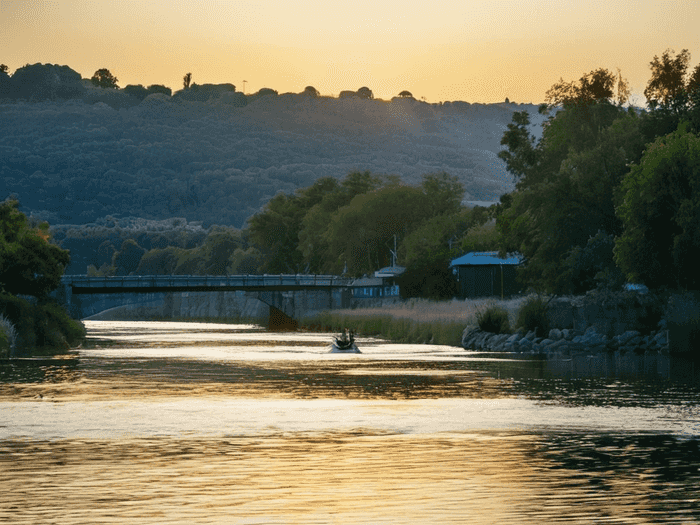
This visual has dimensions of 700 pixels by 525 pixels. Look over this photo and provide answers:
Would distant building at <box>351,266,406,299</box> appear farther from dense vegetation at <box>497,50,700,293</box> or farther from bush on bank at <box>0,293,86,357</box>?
bush on bank at <box>0,293,86,357</box>

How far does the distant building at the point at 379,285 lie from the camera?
6344 inches

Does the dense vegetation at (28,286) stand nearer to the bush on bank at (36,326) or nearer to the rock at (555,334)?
the bush on bank at (36,326)

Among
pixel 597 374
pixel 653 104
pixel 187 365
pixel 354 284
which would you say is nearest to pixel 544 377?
pixel 597 374

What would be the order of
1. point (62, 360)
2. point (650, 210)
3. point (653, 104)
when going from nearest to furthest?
point (62, 360) → point (650, 210) → point (653, 104)

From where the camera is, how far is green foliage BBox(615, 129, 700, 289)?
7744 centimetres

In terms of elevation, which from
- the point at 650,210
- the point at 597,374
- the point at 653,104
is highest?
the point at 653,104

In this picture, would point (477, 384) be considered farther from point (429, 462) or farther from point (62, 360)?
point (62, 360)

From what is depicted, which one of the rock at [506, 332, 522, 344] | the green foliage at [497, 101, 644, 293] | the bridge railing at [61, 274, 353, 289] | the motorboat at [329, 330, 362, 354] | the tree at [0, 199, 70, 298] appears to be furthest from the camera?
the bridge railing at [61, 274, 353, 289]

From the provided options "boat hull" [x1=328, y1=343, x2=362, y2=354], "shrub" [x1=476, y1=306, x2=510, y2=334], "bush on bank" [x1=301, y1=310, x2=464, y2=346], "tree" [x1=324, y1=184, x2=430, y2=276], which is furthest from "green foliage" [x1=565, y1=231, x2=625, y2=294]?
"tree" [x1=324, y1=184, x2=430, y2=276]

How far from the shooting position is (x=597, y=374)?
58.5 meters

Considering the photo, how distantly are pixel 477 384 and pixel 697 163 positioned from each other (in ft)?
110

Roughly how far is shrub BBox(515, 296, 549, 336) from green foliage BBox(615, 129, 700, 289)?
7388mm

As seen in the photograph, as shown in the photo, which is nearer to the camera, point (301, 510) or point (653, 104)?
point (301, 510)

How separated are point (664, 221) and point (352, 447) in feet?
174
